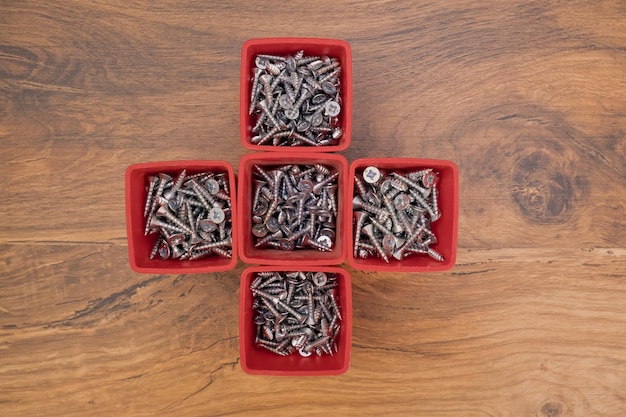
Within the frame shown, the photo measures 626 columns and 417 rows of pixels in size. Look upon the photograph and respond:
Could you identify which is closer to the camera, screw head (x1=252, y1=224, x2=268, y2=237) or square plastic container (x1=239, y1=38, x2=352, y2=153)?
square plastic container (x1=239, y1=38, x2=352, y2=153)

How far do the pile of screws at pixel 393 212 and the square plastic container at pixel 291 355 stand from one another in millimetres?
141

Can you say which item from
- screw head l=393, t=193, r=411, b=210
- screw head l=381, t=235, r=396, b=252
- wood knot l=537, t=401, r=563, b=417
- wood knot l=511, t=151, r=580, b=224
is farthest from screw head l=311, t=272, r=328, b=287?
wood knot l=537, t=401, r=563, b=417

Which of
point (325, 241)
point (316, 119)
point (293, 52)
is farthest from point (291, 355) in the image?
point (293, 52)

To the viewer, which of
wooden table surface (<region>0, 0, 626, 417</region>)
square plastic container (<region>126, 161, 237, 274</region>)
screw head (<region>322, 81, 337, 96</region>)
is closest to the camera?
square plastic container (<region>126, 161, 237, 274</region>)

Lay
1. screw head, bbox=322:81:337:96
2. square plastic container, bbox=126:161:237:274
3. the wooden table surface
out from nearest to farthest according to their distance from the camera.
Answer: square plastic container, bbox=126:161:237:274 < screw head, bbox=322:81:337:96 < the wooden table surface

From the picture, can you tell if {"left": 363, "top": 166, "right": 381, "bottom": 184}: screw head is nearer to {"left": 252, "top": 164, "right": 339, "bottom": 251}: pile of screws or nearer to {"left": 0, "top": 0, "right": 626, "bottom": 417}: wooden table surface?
{"left": 252, "top": 164, "right": 339, "bottom": 251}: pile of screws

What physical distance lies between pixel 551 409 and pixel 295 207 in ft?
4.13

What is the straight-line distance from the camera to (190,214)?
1.44 m

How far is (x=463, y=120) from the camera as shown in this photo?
1.70 meters

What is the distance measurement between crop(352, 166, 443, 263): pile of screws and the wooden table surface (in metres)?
0.25

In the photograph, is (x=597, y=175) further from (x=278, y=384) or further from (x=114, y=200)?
(x=114, y=200)

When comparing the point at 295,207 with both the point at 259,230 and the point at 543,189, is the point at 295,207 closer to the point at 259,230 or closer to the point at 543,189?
the point at 259,230

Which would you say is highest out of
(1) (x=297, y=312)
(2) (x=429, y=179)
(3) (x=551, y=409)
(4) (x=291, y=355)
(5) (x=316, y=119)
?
(5) (x=316, y=119)

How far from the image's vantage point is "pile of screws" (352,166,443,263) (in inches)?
55.9
